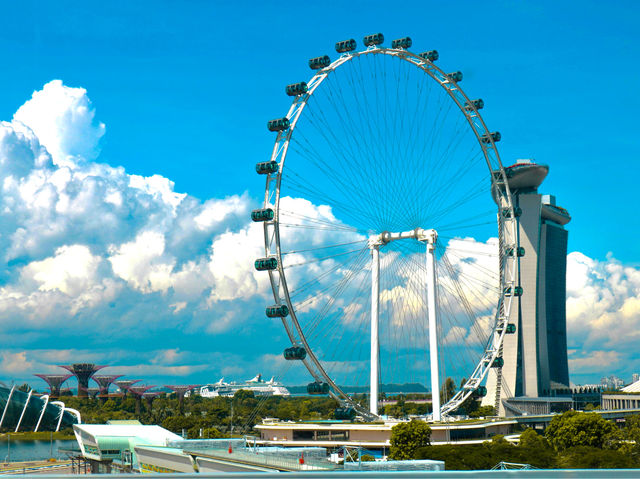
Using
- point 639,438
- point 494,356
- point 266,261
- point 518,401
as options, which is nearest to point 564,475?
point 266,261

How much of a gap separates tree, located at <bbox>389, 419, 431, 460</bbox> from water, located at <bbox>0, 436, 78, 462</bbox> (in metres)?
52.0

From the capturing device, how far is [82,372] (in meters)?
197

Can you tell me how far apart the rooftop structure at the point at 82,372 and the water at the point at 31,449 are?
225 feet

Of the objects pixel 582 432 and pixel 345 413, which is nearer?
pixel 582 432

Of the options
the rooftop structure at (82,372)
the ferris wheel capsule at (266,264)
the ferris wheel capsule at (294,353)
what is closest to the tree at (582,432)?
the ferris wheel capsule at (294,353)

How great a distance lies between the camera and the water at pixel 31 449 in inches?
3725

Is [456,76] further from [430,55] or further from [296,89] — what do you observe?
[296,89]

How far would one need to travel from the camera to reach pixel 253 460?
1656 inches

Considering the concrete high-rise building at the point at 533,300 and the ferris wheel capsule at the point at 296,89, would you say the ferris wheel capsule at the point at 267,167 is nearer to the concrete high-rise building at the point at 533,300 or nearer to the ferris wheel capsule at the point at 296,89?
the ferris wheel capsule at the point at 296,89

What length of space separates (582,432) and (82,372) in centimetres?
16165

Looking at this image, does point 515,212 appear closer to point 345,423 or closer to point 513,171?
point 345,423

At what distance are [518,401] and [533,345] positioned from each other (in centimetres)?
2451

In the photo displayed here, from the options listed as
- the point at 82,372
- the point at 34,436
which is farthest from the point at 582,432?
the point at 82,372

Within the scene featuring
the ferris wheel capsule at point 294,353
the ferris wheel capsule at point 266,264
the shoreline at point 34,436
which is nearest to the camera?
the ferris wheel capsule at point 266,264
